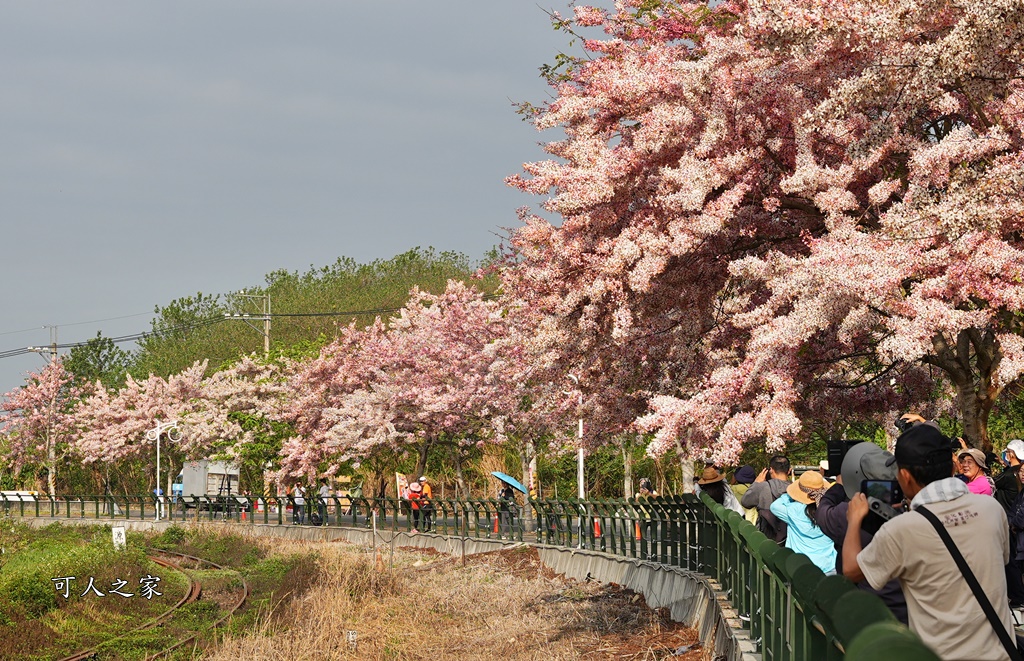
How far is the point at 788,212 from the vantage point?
60.1 feet

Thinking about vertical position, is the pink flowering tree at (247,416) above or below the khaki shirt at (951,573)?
above

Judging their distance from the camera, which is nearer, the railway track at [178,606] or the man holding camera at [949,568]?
the man holding camera at [949,568]

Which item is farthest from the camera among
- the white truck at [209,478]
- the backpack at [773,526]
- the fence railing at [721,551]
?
the white truck at [209,478]

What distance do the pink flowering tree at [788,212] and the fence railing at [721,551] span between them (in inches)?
60.3

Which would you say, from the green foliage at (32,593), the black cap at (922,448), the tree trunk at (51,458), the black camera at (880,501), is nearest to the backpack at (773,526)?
the black camera at (880,501)

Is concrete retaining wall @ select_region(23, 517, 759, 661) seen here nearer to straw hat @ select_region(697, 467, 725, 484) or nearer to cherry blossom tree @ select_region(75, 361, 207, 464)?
straw hat @ select_region(697, 467, 725, 484)

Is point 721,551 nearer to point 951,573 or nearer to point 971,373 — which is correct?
point 971,373

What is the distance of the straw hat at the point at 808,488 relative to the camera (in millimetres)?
8586

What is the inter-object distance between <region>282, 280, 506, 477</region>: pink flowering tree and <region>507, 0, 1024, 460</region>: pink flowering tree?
15822mm

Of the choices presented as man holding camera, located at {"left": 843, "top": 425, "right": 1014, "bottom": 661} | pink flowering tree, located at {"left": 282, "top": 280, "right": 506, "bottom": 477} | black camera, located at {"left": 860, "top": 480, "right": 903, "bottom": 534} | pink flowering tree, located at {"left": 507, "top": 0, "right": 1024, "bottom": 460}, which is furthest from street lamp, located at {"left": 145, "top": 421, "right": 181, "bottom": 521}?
man holding camera, located at {"left": 843, "top": 425, "right": 1014, "bottom": 661}

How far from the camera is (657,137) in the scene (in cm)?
1684

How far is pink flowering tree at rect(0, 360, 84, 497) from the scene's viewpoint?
6825cm

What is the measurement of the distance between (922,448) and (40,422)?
6936cm

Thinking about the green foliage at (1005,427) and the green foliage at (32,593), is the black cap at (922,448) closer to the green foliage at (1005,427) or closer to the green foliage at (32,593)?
the green foliage at (32,593)
